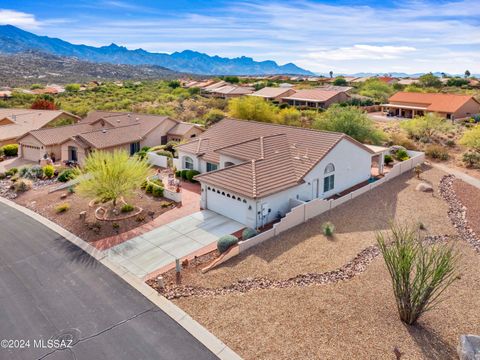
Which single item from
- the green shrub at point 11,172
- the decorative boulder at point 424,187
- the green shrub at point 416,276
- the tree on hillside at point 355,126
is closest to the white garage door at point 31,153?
the green shrub at point 11,172

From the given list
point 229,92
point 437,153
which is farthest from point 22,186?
point 229,92

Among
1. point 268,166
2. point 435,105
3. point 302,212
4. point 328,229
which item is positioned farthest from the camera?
point 435,105

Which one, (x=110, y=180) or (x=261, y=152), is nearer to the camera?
(x=110, y=180)

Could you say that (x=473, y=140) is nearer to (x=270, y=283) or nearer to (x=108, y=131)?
(x=270, y=283)

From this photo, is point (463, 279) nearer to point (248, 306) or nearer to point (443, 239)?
point (443, 239)

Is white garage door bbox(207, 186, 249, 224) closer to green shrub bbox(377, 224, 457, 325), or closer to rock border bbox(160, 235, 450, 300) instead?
rock border bbox(160, 235, 450, 300)

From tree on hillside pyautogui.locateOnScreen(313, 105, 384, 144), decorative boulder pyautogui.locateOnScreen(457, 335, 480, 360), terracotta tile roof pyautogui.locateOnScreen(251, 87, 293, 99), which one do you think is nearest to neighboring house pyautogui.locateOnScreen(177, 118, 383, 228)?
tree on hillside pyautogui.locateOnScreen(313, 105, 384, 144)
